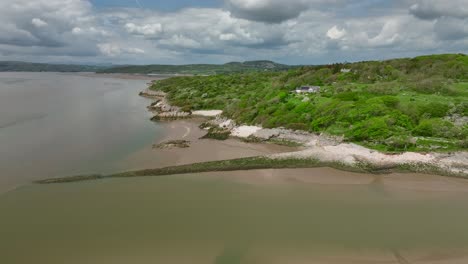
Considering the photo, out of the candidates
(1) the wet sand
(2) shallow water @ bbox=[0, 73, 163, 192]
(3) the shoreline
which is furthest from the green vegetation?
(2) shallow water @ bbox=[0, 73, 163, 192]

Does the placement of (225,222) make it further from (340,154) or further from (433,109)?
(433,109)

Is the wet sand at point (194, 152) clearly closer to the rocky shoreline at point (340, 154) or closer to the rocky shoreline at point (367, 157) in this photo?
the rocky shoreline at point (340, 154)

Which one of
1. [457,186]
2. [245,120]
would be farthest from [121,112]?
[457,186]

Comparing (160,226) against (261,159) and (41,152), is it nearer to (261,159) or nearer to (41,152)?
(261,159)

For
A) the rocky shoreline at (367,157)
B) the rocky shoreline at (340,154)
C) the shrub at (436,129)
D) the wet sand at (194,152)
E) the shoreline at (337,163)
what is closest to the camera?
the shoreline at (337,163)

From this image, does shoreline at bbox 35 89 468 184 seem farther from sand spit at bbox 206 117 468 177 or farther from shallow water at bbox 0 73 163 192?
shallow water at bbox 0 73 163 192

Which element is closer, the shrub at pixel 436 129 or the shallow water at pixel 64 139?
the shallow water at pixel 64 139

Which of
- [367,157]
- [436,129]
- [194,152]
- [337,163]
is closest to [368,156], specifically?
[367,157]

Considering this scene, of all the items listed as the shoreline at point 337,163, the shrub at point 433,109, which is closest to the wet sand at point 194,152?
the shoreline at point 337,163
